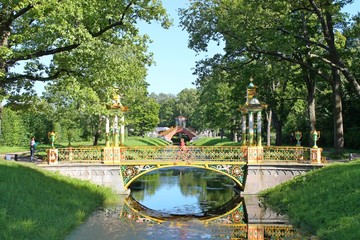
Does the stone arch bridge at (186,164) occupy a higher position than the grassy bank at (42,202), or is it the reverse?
the stone arch bridge at (186,164)

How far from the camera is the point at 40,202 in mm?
16547

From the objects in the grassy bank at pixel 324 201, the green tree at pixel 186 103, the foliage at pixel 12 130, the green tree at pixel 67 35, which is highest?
the green tree at pixel 186 103

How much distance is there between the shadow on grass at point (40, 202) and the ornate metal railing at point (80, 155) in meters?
2.03

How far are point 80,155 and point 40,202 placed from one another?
8302 mm

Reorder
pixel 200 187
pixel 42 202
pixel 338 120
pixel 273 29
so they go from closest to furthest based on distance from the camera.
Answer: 1. pixel 42 202
2. pixel 273 29
3. pixel 338 120
4. pixel 200 187

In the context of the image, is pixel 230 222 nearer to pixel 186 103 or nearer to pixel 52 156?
pixel 52 156

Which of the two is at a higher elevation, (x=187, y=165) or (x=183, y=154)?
(x=183, y=154)

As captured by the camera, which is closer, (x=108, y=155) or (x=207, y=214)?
(x=207, y=214)

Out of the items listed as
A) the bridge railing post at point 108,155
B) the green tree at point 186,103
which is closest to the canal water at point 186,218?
the bridge railing post at point 108,155

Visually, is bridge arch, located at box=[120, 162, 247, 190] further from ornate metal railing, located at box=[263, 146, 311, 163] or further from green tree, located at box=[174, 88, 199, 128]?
green tree, located at box=[174, 88, 199, 128]

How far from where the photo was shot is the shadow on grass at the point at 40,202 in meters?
13.3

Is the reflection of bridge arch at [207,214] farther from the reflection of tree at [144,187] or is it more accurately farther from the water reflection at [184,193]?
the reflection of tree at [144,187]

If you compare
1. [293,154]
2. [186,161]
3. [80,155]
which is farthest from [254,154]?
[80,155]

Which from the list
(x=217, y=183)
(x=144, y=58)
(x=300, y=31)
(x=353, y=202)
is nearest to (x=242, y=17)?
(x=300, y=31)
